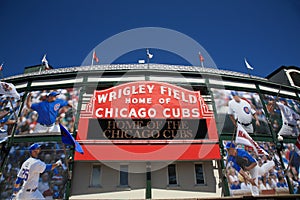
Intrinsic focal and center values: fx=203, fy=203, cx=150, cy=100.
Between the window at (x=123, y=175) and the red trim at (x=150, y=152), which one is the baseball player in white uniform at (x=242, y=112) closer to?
the red trim at (x=150, y=152)

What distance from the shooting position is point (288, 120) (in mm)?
17031

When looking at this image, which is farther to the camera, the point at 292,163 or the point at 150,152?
the point at 292,163

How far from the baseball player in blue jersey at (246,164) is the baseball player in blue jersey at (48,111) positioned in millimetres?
12256

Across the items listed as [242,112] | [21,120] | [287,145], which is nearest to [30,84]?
[21,120]

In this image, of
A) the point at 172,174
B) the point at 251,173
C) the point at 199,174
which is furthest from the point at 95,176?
the point at 251,173

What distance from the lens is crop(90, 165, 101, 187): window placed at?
513 inches

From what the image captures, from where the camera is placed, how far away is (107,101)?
49.5 feet

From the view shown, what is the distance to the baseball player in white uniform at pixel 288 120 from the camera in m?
16.5

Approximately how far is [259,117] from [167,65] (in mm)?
8921

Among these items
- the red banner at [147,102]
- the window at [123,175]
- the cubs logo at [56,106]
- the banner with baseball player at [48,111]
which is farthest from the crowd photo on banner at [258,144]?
the cubs logo at [56,106]

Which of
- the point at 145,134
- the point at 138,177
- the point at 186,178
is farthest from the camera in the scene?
the point at 145,134

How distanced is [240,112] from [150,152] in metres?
8.04

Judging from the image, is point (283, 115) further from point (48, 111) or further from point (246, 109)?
point (48, 111)

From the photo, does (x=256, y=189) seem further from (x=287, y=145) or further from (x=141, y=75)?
(x=141, y=75)
